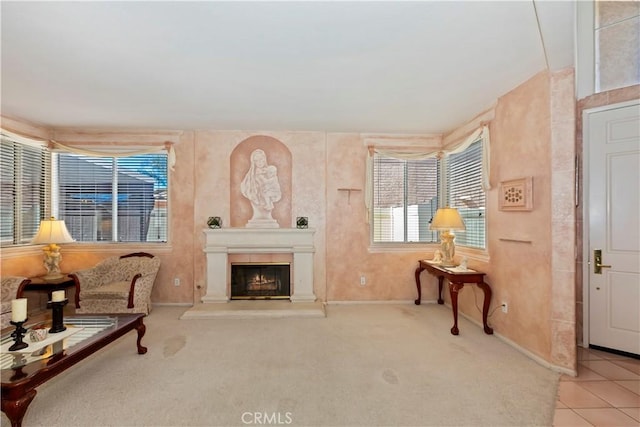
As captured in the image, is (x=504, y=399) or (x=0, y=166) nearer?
(x=504, y=399)

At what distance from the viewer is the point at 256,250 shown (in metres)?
4.30

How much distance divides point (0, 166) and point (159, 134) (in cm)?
189

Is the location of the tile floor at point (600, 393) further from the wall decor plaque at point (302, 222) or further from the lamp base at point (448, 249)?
the wall decor plaque at point (302, 222)

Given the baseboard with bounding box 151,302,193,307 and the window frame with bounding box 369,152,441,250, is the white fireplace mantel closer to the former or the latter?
the baseboard with bounding box 151,302,193,307

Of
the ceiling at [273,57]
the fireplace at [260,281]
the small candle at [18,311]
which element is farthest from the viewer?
the fireplace at [260,281]

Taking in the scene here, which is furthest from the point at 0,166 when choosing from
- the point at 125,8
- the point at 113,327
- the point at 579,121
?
the point at 579,121

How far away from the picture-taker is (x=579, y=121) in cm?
139

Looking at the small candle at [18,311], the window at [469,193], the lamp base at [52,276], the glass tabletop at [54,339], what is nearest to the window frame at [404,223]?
the window at [469,193]

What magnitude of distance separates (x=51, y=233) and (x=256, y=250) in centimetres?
262

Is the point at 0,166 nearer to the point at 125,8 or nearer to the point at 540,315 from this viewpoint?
the point at 125,8

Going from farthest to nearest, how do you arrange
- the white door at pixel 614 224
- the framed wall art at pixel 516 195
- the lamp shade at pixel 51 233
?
the lamp shade at pixel 51 233 < the framed wall art at pixel 516 195 < the white door at pixel 614 224

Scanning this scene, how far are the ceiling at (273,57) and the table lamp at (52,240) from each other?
56.6 inches

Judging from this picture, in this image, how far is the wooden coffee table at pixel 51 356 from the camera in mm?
1619

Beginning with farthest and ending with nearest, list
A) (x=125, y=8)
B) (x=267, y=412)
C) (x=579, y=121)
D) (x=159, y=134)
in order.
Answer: (x=159, y=134) → (x=267, y=412) → (x=125, y=8) → (x=579, y=121)
